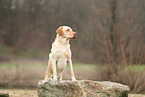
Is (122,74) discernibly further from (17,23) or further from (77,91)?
(17,23)

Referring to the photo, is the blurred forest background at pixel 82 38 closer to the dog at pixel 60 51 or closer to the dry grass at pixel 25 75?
the dry grass at pixel 25 75

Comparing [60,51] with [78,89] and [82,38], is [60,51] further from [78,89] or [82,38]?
[82,38]

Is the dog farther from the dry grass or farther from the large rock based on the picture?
the dry grass

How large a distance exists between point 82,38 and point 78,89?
8.11m

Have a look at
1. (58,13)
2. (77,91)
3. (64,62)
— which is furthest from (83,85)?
(58,13)

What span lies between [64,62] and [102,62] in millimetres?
5968

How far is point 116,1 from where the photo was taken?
11.3 meters

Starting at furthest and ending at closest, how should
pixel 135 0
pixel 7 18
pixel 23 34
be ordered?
pixel 23 34 → pixel 7 18 → pixel 135 0

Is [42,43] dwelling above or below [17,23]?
below

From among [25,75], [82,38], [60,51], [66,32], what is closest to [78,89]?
[60,51]

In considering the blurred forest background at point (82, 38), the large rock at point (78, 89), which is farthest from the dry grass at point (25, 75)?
the large rock at point (78, 89)

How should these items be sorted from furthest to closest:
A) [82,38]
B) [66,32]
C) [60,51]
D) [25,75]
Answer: [25,75] → [82,38] → [60,51] → [66,32]

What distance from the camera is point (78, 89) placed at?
491 cm

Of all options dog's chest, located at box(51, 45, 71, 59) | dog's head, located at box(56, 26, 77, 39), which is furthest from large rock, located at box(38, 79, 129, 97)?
dog's head, located at box(56, 26, 77, 39)
